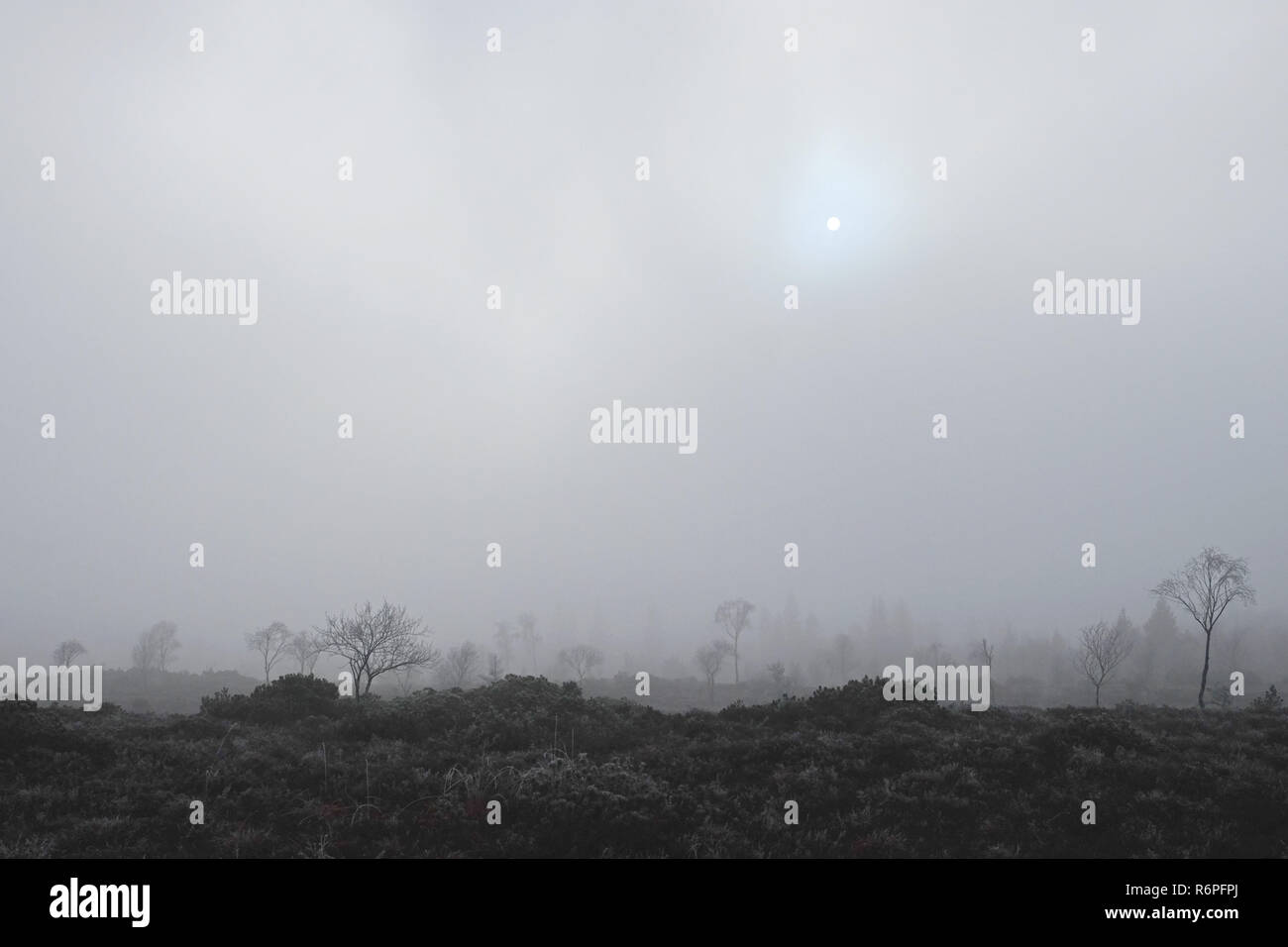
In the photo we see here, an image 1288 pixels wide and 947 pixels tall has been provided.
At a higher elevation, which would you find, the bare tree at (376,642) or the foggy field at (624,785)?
the bare tree at (376,642)

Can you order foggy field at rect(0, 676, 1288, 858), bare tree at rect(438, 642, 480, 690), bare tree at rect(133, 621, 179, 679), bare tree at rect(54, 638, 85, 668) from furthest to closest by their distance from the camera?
1. bare tree at rect(438, 642, 480, 690)
2. bare tree at rect(133, 621, 179, 679)
3. bare tree at rect(54, 638, 85, 668)
4. foggy field at rect(0, 676, 1288, 858)

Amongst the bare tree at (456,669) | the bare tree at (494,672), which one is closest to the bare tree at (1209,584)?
the bare tree at (494,672)

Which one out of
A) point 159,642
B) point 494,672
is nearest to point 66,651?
point 159,642

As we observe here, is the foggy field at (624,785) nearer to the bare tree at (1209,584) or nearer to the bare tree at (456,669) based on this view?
the bare tree at (1209,584)

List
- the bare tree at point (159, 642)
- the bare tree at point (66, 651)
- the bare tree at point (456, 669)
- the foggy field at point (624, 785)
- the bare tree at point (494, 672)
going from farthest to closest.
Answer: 1. the bare tree at point (456, 669)
2. the bare tree at point (159, 642)
3. the bare tree at point (66, 651)
4. the bare tree at point (494, 672)
5. the foggy field at point (624, 785)

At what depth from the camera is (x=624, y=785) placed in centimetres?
1552

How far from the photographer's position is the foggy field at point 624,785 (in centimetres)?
1347

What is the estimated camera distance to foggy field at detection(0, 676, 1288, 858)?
44.2ft

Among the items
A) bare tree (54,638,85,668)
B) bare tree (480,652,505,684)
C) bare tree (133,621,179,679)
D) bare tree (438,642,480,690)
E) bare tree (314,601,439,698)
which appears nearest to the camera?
bare tree (314,601,439,698)

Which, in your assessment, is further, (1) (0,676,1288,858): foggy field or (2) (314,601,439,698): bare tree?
(2) (314,601,439,698): bare tree

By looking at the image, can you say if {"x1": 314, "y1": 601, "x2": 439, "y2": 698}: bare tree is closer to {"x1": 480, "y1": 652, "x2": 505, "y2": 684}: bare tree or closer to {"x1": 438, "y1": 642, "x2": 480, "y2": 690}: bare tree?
{"x1": 480, "y1": 652, "x2": 505, "y2": 684}: bare tree

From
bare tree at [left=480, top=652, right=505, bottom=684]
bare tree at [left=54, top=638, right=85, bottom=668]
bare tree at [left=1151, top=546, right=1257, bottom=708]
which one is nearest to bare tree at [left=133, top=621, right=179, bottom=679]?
bare tree at [left=54, top=638, right=85, bottom=668]

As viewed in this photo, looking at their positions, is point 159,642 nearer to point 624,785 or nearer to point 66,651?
point 66,651
